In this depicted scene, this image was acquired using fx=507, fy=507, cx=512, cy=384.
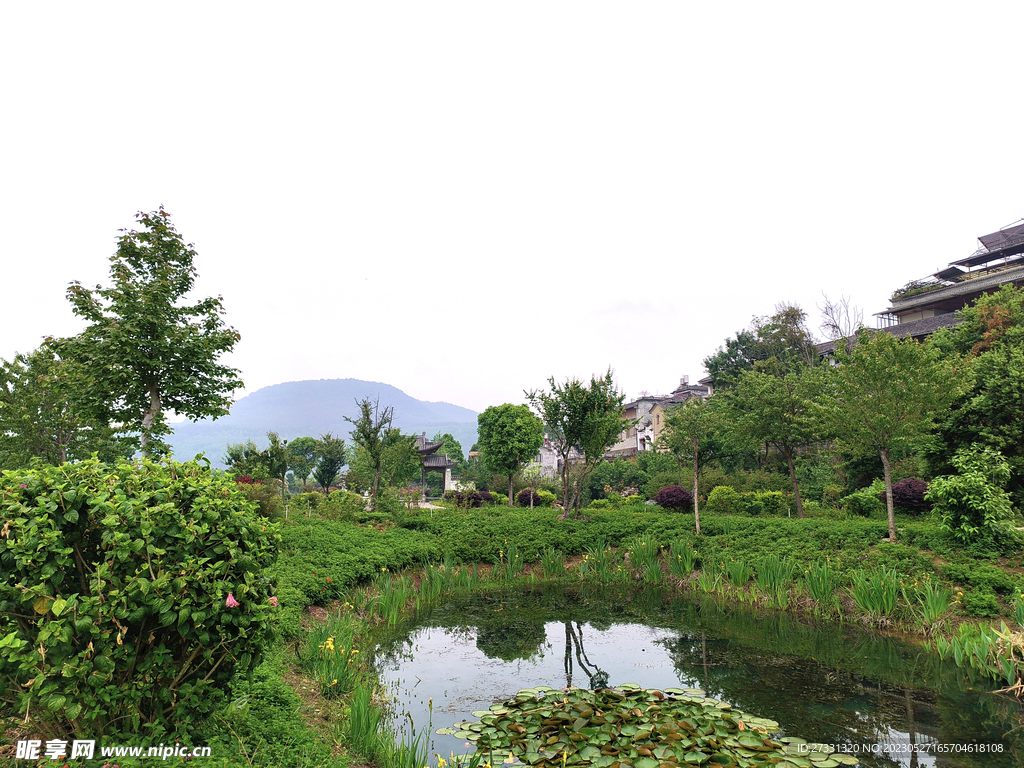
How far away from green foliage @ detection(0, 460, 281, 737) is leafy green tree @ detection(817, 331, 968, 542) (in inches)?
505

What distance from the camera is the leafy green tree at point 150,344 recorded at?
36.7 ft

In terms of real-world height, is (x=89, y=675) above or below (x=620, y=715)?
above

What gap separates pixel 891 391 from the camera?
37.7 feet

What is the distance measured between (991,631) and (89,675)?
32.9ft

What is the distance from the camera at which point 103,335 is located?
11383 mm

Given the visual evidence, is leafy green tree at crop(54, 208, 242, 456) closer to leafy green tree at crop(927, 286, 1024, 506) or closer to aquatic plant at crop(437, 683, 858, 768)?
aquatic plant at crop(437, 683, 858, 768)

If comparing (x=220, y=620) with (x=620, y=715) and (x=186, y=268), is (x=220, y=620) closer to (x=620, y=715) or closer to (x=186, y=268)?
(x=620, y=715)

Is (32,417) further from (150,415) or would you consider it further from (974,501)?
(974,501)

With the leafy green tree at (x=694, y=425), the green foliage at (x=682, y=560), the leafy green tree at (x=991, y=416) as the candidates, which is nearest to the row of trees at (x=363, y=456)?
the green foliage at (x=682, y=560)

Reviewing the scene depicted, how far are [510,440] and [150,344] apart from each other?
67.3 ft

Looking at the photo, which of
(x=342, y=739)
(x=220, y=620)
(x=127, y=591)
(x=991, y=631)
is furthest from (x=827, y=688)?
(x=127, y=591)

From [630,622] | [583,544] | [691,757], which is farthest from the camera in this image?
[583,544]

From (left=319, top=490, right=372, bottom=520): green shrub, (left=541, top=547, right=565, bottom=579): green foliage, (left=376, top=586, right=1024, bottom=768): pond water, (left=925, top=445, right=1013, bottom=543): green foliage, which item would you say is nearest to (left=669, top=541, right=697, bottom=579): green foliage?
(left=376, top=586, right=1024, bottom=768): pond water

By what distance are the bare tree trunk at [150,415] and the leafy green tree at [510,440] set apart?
19.7 m
